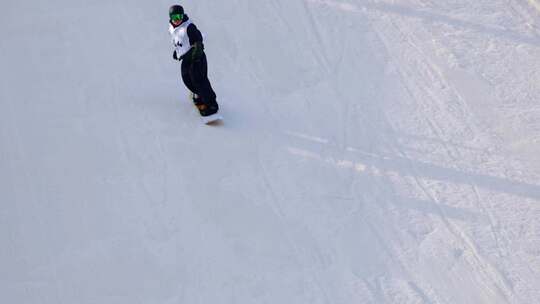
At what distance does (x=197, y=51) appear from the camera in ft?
25.5

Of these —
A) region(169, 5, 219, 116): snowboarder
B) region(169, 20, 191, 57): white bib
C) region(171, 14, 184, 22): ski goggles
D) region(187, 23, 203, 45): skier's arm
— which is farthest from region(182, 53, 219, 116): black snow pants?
region(171, 14, 184, 22): ski goggles

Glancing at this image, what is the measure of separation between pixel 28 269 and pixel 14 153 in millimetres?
1496

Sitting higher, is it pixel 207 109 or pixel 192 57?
pixel 192 57

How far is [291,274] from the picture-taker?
7.14 meters

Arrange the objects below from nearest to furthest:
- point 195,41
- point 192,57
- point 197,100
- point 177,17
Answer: point 177,17 < point 195,41 < point 192,57 < point 197,100

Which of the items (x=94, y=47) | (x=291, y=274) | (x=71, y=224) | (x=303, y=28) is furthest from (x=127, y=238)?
(x=303, y=28)

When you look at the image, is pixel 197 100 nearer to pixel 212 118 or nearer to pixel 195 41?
pixel 212 118

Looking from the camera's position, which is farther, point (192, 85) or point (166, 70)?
point (166, 70)

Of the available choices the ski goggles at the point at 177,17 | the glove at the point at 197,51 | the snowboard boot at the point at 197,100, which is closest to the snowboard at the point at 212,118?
the snowboard boot at the point at 197,100

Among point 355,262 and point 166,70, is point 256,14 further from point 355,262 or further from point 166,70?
point 355,262

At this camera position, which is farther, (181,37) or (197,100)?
(197,100)

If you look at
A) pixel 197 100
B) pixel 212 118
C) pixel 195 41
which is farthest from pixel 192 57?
pixel 212 118

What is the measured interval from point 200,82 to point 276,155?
43.2 inches

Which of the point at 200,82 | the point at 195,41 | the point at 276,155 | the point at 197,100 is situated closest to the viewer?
the point at 195,41
